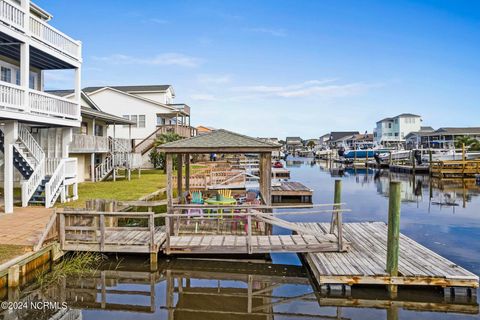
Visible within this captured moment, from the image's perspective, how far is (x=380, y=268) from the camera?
926 cm

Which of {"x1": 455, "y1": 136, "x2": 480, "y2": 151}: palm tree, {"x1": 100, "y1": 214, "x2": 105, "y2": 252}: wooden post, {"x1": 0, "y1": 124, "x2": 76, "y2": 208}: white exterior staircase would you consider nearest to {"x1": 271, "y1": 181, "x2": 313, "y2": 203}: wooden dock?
{"x1": 0, "y1": 124, "x2": 76, "y2": 208}: white exterior staircase

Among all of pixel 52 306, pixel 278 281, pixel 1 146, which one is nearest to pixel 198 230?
pixel 278 281

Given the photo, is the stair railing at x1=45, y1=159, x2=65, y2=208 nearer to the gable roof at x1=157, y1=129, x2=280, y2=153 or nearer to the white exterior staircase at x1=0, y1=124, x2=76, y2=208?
the white exterior staircase at x1=0, y1=124, x2=76, y2=208

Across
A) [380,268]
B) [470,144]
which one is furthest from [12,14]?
[470,144]

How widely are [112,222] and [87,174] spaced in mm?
17457

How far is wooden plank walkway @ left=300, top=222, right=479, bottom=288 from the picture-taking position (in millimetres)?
8711

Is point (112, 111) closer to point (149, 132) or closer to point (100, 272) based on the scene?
point (149, 132)

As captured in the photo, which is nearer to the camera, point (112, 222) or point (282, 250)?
point (282, 250)

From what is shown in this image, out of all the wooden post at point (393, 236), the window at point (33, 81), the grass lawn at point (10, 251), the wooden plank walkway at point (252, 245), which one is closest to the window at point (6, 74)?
the window at point (33, 81)

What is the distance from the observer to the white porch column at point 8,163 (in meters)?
14.3

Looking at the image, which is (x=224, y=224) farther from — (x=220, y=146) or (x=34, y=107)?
(x=34, y=107)

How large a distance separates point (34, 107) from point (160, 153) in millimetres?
21691

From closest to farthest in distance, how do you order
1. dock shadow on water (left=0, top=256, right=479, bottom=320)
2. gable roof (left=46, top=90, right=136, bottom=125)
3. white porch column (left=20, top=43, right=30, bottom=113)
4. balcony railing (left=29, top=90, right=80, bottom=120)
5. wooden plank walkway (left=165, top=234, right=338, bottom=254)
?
1. dock shadow on water (left=0, top=256, right=479, bottom=320)
2. wooden plank walkway (left=165, top=234, right=338, bottom=254)
3. white porch column (left=20, top=43, right=30, bottom=113)
4. balcony railing (left=29, top=90, right=80, bottom=120)
5. gable roof (left=46, top=90, right=136, bottom=125)

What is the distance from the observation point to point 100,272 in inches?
408
